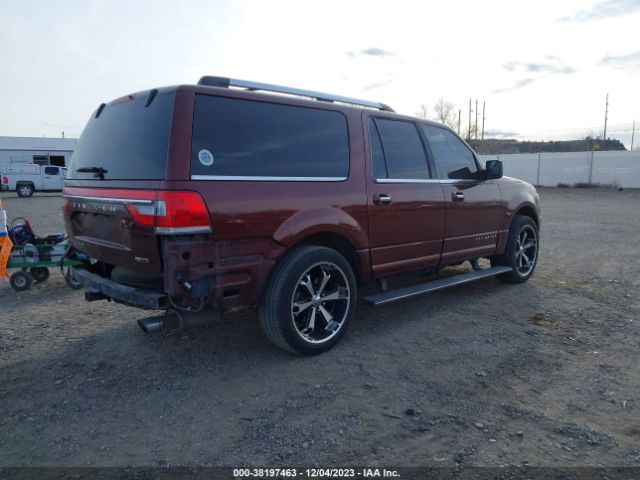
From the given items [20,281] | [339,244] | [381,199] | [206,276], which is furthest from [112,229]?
[20,281]

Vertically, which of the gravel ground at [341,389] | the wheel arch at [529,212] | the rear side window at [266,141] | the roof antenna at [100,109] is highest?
the roof antenna at [100,109]

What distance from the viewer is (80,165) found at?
13.5 ft

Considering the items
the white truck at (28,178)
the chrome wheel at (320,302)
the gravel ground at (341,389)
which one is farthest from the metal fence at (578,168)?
the chrome wheel at (320,302)

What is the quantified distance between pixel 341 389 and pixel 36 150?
3765 centimetres

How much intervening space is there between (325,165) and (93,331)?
268 cm

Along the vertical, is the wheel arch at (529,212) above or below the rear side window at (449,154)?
below

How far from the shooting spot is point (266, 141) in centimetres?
369

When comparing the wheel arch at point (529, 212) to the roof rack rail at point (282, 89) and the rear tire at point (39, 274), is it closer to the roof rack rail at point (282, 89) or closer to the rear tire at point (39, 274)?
the roof rack rail at point (282, 89)

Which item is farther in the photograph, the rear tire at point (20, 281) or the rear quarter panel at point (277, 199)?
the rear tire at point (20, 281)

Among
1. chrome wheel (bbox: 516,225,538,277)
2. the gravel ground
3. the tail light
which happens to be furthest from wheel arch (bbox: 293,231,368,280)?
chrome wheel (bbox: 516,225,538,277)

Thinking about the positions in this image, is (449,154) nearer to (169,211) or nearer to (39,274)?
(169,211)

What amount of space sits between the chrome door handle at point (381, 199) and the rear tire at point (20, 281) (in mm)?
4433

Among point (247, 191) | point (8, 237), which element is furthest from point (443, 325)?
point (8, 237)

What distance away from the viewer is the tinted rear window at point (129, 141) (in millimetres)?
3303
